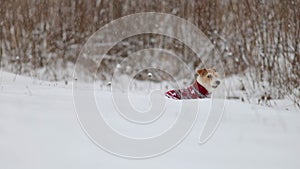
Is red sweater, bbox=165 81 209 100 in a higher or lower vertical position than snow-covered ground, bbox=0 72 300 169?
higher

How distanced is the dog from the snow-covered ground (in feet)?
2.41

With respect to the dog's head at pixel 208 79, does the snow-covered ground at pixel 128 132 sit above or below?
below

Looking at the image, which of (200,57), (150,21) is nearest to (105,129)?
(200,57)

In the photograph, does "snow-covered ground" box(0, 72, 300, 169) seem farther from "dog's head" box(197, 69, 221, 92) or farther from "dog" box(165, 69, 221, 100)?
"dog's head" box(197, 69, 221, 92)

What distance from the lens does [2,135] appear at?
2793mm

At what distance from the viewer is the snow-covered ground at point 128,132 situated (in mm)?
2506

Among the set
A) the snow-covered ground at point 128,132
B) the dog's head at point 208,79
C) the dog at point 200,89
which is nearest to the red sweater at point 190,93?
the dog at point 200,89

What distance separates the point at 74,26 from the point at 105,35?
71cm

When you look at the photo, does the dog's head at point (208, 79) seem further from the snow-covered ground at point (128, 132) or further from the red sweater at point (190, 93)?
the snow-covered ground at point (128, 132)

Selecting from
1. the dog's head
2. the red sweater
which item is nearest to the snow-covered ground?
the red sweater

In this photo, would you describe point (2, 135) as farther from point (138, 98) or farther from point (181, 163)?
point (138, 98)

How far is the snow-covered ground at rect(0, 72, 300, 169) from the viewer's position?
98.7 inches

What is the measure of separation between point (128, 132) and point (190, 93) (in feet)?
5.75

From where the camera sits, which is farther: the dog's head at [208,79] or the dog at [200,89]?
the dog's head at [208,79]
